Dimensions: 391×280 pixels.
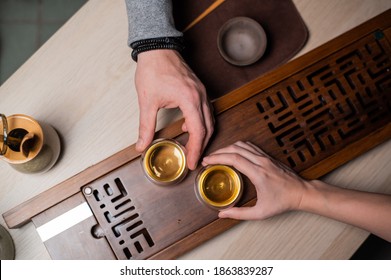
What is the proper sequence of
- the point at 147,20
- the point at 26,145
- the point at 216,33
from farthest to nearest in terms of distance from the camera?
1. the point at 216,33
2. the point at 147,20
3. the point at 26,145

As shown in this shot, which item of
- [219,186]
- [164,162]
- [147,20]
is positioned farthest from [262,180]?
[147,20]

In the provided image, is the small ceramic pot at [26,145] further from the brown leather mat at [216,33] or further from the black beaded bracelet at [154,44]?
the brown leather mat at [216,33]

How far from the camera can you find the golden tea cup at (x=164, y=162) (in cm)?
90

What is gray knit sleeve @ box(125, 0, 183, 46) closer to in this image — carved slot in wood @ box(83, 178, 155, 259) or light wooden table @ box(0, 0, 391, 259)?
light wooden table @ box(0, 0, 391, 259)

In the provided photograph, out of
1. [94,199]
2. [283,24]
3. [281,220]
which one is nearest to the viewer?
[94,199]

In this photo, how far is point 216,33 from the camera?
109 cm

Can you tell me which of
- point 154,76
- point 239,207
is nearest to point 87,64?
point 154,76

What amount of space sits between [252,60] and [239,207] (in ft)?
1.33

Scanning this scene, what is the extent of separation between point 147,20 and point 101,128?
0.31m

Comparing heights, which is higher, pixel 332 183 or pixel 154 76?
pixel 154 76

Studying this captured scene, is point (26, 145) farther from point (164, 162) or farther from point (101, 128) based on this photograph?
point (164, 162)

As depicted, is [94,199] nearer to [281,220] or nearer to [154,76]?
[154,76]

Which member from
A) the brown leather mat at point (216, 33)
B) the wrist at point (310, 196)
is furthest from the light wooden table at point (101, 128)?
the brown leather mat at point (216, 33)

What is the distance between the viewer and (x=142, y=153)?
0.92 meters
